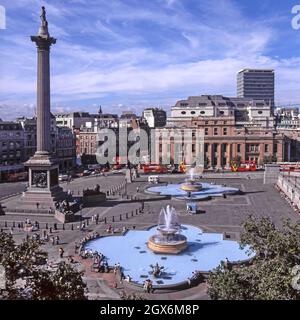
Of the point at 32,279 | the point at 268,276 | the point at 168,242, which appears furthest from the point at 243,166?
the point at 32,279

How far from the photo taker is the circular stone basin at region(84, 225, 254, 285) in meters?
28.9

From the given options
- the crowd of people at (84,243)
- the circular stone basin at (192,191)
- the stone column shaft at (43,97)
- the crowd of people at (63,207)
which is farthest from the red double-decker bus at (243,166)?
the crowd of people at (84,243)

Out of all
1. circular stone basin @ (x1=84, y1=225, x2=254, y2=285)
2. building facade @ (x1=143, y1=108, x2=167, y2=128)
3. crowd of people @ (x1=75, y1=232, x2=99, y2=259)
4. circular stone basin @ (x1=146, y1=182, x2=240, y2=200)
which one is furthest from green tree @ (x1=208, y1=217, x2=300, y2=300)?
building facade @ (x1=143, y1=108, x2=167, y2=128)

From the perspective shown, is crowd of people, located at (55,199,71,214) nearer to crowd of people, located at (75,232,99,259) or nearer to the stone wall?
crowd of people, located at (75,232,99,259)

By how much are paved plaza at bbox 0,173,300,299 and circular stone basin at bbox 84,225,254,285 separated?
1.80m

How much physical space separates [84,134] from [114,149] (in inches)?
510

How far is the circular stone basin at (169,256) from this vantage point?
28.9 metres

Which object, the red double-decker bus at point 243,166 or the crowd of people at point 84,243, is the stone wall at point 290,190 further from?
the crowd of people at point 84,243

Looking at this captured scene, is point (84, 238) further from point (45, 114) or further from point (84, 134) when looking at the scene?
point (84, 134)

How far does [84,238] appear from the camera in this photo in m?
37.2

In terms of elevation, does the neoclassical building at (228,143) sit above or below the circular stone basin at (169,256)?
above

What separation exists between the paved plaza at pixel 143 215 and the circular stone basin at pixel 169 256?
70.9 inches

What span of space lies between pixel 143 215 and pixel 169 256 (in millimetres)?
16440
